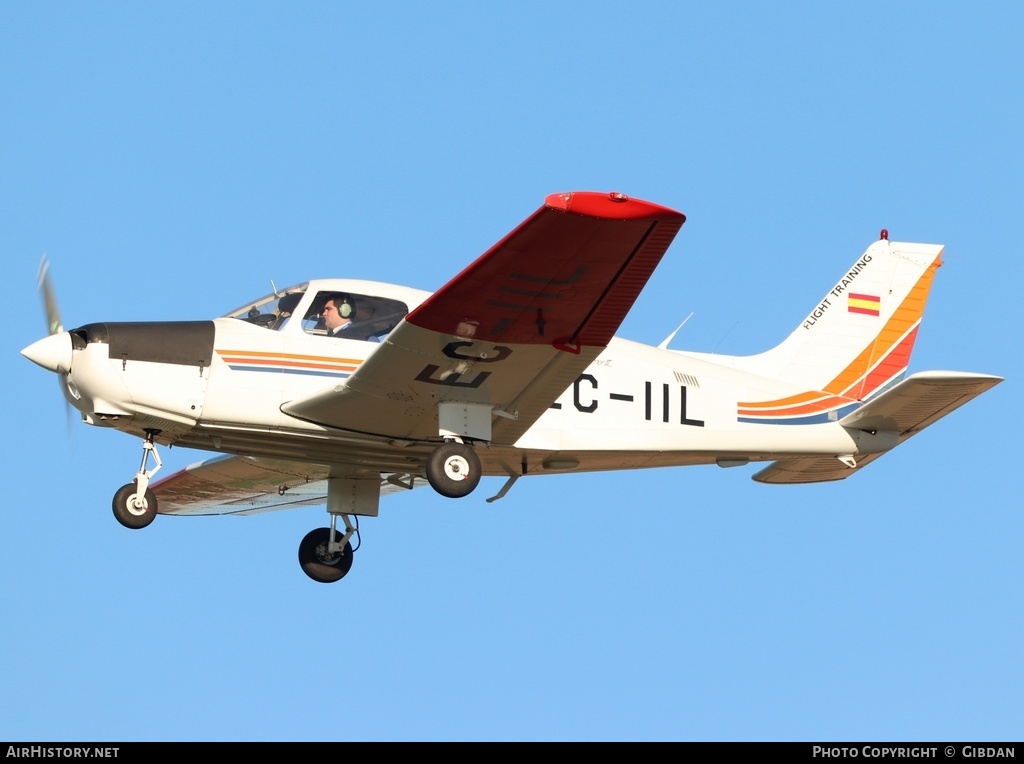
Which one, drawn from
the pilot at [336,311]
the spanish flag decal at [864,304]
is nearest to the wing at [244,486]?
the pilot at [336,311]

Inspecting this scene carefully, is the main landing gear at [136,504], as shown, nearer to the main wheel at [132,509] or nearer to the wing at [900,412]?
the main wheel at [132,509]

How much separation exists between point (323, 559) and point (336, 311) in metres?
3.31

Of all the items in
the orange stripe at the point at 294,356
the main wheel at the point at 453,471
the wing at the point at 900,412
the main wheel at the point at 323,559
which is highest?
the orange stripe at the point at 294,356

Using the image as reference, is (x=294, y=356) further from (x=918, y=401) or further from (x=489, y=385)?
(x=918, y=401)

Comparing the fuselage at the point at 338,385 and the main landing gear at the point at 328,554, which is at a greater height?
the fuselage at the point at 338,385

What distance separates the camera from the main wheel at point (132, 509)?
14.3 meters

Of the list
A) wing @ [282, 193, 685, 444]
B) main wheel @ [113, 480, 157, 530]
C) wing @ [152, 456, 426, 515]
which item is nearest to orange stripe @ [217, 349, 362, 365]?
wing @ [282, 193, 685, 444]

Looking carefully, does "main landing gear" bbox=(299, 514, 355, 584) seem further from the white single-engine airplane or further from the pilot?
the pilot

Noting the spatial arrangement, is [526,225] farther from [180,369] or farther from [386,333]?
[180,369]

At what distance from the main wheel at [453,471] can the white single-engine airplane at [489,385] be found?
2 cm

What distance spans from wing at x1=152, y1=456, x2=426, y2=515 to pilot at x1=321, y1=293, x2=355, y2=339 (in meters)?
1.90

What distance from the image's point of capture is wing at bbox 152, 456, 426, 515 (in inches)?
677

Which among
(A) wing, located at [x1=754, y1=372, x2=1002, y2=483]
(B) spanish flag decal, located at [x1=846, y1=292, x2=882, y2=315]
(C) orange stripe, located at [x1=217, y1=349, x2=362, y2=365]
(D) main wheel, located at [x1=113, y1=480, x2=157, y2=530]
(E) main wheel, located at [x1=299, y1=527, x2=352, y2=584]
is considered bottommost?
(E) main wheel, located at [x1=299, y1=527, x2=352, y2=584]
